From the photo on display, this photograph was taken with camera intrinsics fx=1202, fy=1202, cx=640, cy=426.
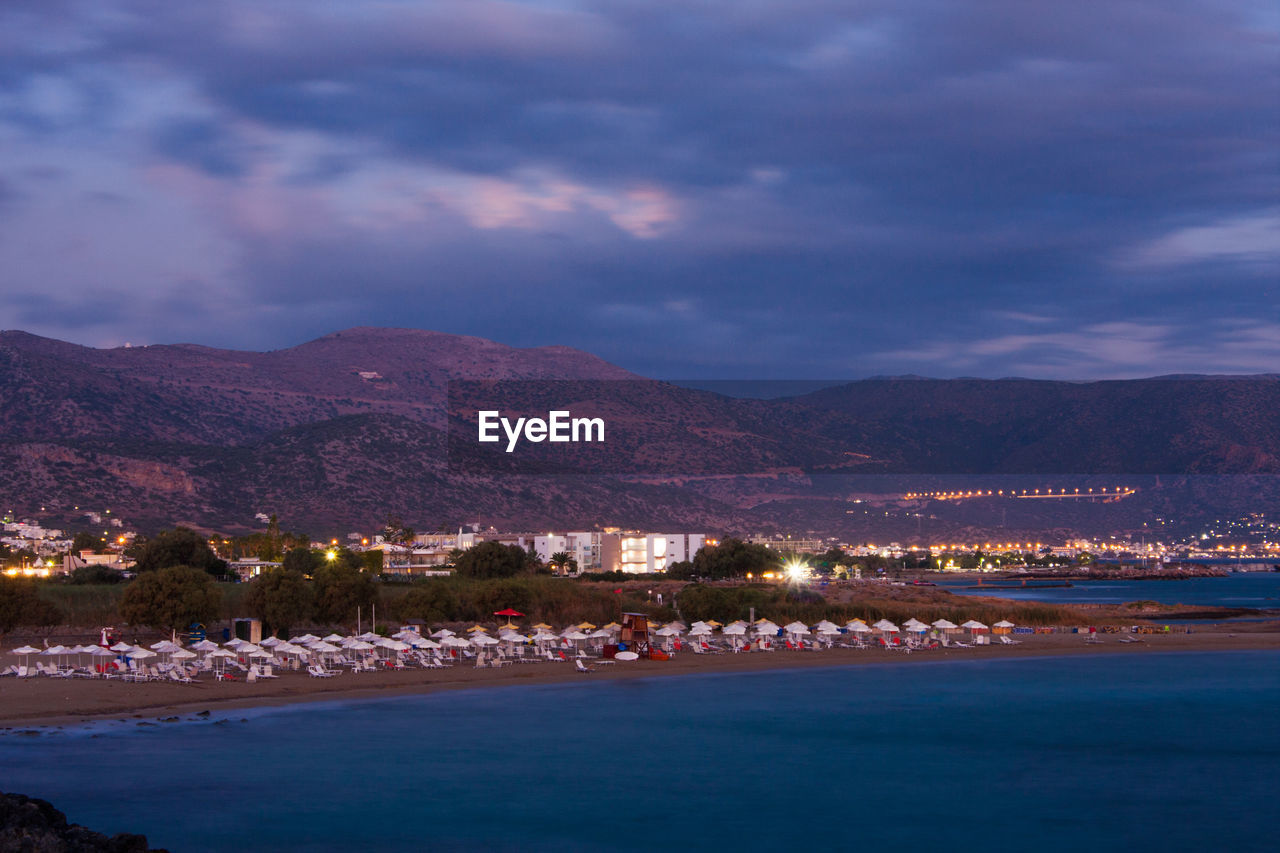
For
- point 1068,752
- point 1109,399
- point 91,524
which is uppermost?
point 1109,399

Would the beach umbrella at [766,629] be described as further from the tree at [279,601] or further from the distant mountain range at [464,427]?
the distant mountain range at [464,427]

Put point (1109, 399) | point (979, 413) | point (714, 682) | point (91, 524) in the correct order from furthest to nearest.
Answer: point (979, 413)
point (1109, 399)
point (91, 524)
point (714, 682)

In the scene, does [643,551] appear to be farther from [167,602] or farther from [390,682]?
[390,682]

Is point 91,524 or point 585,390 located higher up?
point 585,390

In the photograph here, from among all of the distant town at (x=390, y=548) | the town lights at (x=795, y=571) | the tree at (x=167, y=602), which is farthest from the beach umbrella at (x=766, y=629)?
the town lights at (x=795, y=571)

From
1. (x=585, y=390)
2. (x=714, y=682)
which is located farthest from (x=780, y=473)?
(x=714, y=682)

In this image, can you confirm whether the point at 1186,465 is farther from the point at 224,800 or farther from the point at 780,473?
the point at 224,800
